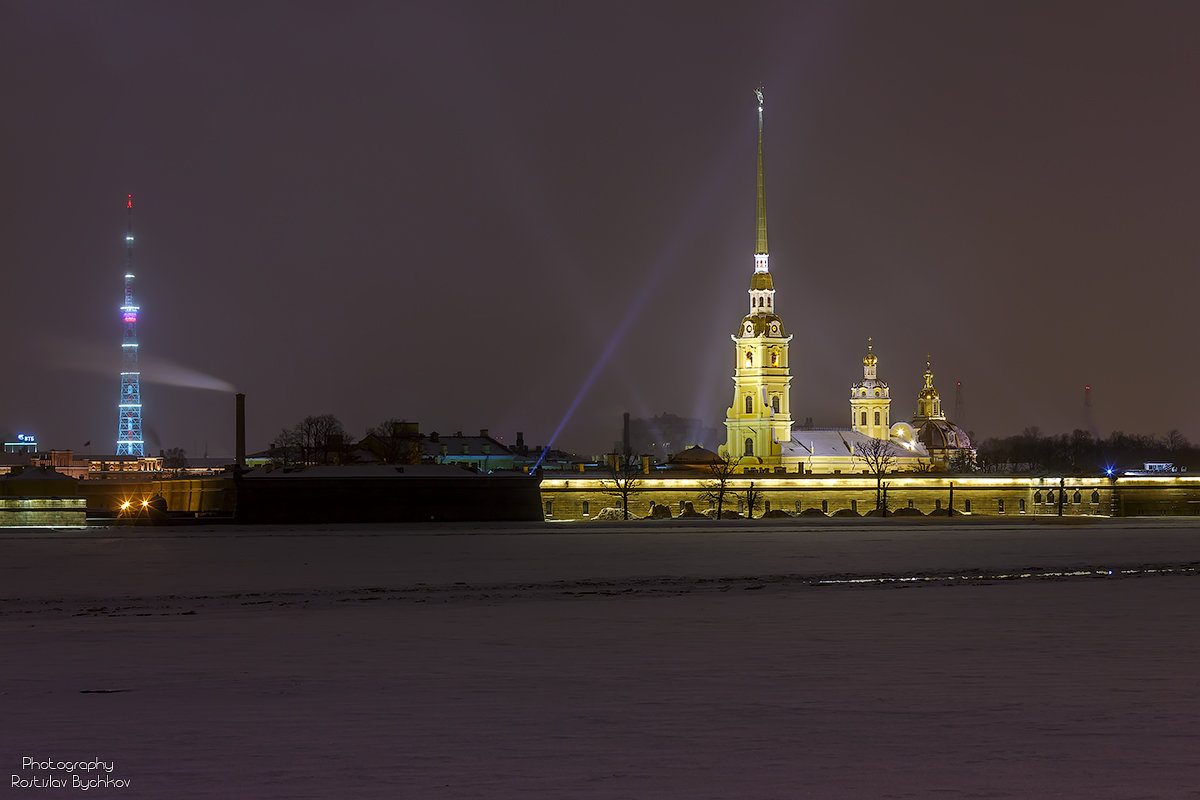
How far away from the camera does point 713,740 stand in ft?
41.3

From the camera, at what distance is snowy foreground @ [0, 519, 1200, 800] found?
443 inches

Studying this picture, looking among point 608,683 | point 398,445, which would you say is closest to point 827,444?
point 398,445

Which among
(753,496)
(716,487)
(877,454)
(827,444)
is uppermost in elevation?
(827,444)

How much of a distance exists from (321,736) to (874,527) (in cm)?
5174

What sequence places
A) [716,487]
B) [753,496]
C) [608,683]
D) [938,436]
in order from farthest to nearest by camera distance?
[938,436], [716,487], [753,496], [608,683]

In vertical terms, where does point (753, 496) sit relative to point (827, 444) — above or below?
below

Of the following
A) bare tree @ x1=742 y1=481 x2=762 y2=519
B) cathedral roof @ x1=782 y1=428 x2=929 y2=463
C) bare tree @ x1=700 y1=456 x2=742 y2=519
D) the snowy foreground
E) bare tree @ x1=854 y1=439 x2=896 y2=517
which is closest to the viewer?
the snowy foreground

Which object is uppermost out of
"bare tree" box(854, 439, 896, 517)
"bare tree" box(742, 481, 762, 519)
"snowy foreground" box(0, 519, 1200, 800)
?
"bare tree" box(854, 439, 896, 517)

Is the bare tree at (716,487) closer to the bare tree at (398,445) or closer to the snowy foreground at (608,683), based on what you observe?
A: the bare tree at (398,445)

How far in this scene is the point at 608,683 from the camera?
52.6 feet

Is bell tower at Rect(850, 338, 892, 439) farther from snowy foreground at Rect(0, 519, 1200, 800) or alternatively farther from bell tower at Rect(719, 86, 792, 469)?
snowy foreground at Rect(0, 519, 1200, 800)

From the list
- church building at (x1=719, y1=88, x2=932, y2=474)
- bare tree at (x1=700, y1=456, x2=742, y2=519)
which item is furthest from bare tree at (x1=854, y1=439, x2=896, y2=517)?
bare tree at (x1=700, y1=456, x2=742, y2=519)

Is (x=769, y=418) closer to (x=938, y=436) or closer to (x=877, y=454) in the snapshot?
(x=877, y=454)

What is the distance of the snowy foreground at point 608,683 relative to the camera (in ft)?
36.9
